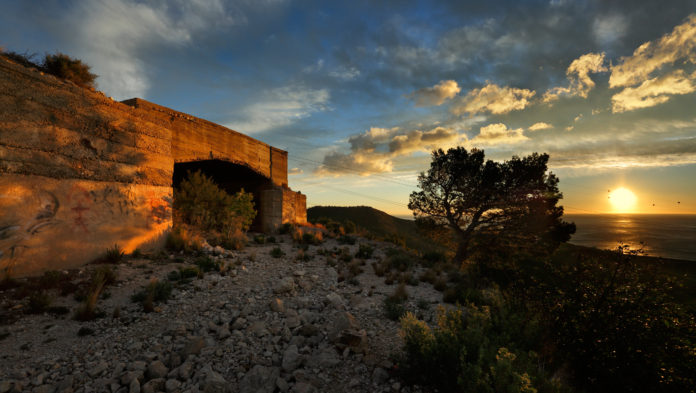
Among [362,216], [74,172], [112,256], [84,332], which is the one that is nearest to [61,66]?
[74,172]

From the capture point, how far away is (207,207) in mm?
11086

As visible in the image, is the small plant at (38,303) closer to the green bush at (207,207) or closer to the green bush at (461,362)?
the green bush at (207,207)

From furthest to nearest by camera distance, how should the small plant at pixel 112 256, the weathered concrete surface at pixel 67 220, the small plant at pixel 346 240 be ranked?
the small plant at pixel 346 240 → the small plant at pixel 112 256 → the weathered concrete surface at pixel 67 220

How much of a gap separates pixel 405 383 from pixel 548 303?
332cm

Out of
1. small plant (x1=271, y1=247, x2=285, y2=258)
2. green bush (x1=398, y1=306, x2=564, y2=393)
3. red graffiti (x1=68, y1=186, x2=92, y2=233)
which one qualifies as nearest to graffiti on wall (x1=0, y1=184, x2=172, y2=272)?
red graffiti (x1=68, y1=186, x2=92, y2=233)

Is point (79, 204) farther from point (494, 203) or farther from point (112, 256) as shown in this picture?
point (494, 203)

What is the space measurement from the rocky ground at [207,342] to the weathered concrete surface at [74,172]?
3.22 feet

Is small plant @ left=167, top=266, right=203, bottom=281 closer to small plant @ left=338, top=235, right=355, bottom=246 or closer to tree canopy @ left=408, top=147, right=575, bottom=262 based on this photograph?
small plant @ left=338, top=235, right=355, bottom=246

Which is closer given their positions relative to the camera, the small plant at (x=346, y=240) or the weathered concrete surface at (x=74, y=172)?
the weathered concrete surface at (x=74, y=172)

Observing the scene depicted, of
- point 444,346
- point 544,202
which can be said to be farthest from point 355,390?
point 544,202

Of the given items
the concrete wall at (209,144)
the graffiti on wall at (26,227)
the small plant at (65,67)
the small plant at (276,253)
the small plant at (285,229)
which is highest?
the small plant at (65,67)

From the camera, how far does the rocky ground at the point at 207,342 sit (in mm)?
3352

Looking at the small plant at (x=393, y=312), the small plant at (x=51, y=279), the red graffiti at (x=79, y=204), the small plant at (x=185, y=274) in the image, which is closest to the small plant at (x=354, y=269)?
the small plant at (x=393, y=312)

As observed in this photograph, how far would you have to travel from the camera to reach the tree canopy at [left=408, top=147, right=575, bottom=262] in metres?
16.7
